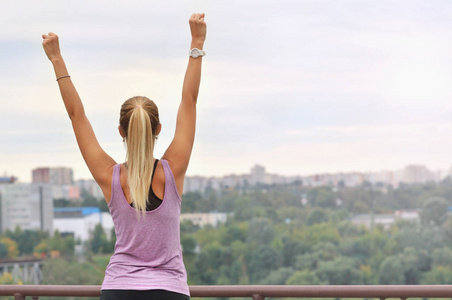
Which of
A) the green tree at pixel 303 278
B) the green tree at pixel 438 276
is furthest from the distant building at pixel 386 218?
the green tree at pixel 303 278

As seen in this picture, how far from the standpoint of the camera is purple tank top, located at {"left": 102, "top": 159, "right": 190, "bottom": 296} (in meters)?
1.44

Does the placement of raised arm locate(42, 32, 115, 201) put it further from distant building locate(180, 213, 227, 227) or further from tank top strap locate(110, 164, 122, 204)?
distant building locate(180, 213, 227, 227)

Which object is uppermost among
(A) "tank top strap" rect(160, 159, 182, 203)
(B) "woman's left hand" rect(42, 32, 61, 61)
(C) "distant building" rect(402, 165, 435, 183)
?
(C) "distant building" rect(402, 165, 435, 183)

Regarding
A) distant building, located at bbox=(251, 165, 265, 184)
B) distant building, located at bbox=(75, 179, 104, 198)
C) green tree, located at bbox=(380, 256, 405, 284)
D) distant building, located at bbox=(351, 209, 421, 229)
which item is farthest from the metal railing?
distant building, located at bbox=(251, 165, 265, 184)

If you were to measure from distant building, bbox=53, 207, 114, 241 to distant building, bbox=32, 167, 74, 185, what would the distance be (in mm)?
2998

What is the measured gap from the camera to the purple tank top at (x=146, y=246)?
56.6 inches

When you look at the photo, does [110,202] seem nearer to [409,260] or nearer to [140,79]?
[409,260]

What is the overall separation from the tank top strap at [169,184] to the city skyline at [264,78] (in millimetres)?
66445

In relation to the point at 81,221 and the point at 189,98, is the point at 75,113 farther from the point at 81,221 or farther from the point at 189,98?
the point at 81,221

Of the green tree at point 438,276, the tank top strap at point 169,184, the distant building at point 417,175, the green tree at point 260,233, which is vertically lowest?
the green tree at point 438,276

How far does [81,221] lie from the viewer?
67875 millimetres

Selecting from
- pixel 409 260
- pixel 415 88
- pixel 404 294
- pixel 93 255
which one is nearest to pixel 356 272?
pixel 409 260

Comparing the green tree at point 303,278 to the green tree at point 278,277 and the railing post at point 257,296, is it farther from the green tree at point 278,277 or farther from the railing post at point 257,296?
the railing post at point 257,296

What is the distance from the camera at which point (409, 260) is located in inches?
2351
